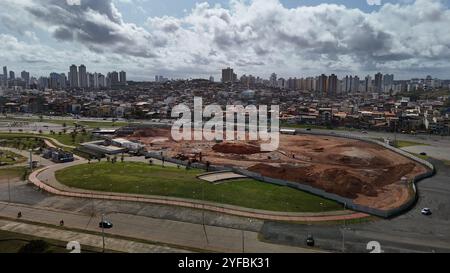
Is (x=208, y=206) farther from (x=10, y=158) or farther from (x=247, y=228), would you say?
(x=10, y=158)

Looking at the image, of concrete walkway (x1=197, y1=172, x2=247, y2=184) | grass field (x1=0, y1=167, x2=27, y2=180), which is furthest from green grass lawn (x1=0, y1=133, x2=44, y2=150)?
concrete walkway (x1=197, y1=172, x2=247, y2=184)

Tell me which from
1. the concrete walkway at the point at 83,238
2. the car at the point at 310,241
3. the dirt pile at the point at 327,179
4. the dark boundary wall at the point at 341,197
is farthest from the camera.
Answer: the dirt pile at the point at 327,179

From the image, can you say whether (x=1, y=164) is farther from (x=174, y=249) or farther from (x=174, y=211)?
(x=174, y=249)

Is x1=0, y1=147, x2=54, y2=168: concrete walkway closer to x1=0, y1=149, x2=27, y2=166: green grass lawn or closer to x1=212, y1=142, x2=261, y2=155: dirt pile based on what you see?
x1=0, y1=149, x2=27, y2=166: green grass lawn

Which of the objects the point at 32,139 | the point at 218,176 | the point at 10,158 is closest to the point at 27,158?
the point at 10,158

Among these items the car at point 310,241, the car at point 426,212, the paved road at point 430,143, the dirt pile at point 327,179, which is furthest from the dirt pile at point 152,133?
the car at point 310,241

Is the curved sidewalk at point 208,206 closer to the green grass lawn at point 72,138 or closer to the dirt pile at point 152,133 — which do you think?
the green grass lawn at point 72,138
